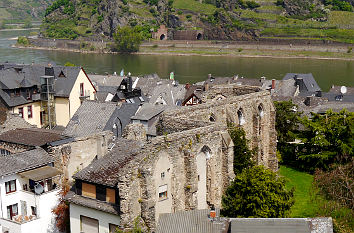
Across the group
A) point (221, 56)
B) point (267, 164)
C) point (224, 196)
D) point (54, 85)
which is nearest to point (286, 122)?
point (267, 164)

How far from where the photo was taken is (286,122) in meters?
48.7

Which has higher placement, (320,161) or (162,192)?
Result: (162,192)

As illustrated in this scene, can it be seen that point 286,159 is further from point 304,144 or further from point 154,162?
point 154,162

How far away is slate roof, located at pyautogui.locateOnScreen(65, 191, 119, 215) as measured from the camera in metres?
25.5

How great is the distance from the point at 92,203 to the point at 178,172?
4.61 meters

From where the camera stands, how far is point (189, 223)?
24625 millimetres

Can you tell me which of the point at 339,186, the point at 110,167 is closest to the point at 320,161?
the point at 339,186

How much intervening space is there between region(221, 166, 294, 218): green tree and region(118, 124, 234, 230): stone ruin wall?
59.4 inches

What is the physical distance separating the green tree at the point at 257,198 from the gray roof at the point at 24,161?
1100cm

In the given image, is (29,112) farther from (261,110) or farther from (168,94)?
(168,94)

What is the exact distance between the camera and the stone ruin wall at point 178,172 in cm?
2475

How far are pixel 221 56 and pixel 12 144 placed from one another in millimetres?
156174

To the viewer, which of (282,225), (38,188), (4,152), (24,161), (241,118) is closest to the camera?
(282,225)

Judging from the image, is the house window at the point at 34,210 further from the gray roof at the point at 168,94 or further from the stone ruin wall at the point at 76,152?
the gray roof at the point at 168,94
